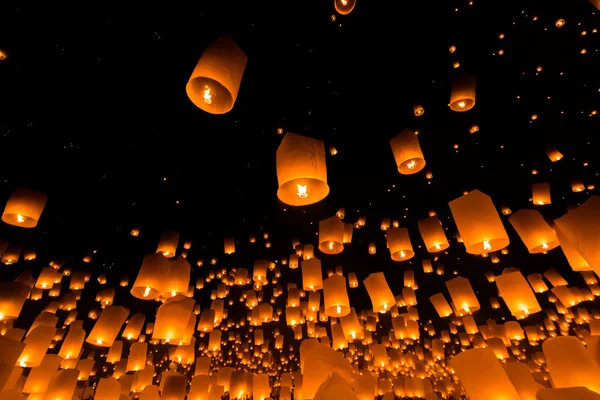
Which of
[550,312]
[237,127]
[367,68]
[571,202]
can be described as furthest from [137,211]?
[550,312]

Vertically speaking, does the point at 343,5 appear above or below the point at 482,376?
above

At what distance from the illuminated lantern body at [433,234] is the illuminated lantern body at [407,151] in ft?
2.70

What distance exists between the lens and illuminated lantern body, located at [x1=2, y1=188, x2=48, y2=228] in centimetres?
356

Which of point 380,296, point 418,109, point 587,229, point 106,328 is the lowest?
point 587,229

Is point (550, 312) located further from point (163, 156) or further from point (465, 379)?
point (163, 156)

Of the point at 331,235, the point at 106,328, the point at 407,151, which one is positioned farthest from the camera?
the point at 106,328

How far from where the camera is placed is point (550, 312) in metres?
8.69

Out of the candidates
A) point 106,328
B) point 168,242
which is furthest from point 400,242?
point 106,328

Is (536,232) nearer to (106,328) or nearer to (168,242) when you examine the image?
(168,242)

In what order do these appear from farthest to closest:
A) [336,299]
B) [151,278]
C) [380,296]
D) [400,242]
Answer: [380,296]
[400,242]
[336,299]
[151,278]

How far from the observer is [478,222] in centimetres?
254

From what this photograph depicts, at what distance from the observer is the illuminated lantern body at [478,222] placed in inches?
99.0

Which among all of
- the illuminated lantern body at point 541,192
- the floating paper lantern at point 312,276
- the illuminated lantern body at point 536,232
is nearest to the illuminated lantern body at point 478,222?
the illuminated lantern body at point 536,232

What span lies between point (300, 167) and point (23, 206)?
321 centimetres
